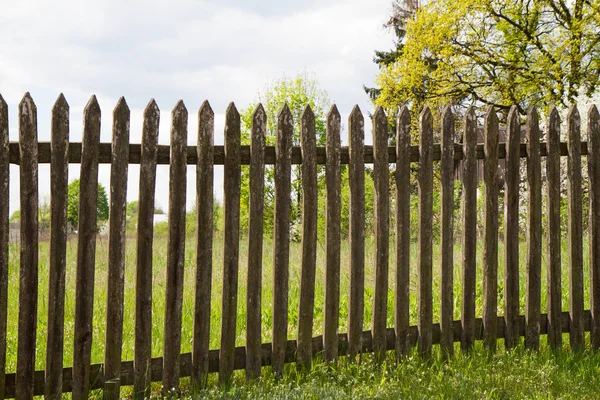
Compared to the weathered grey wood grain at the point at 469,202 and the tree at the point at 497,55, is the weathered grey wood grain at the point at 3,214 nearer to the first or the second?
the weathered grey wood grain at the point at 469,202

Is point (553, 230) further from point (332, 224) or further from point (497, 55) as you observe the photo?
point (497, 55)

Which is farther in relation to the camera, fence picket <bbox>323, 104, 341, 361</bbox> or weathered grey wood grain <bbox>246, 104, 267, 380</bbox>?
fence picket <bbox>323, 104, 341, 361</bbox>

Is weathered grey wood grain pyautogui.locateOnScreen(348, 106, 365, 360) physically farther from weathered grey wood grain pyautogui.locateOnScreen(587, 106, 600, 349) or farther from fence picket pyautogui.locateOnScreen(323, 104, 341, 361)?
weathered grey wood grain pyautogui.locateOnScreen(587, 106, 600, 349)

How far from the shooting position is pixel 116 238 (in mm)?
3838

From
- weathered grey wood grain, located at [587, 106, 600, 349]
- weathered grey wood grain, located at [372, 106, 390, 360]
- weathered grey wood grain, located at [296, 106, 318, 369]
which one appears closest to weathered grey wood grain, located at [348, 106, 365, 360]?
weathered grey wood grain, located at [372, 106, 390, 360]

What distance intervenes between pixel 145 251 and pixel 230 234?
0.57 m

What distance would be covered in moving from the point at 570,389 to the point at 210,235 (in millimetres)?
2796

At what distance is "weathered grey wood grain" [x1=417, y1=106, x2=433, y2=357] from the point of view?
4453mm

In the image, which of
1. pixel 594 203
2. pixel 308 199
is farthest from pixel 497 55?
pixel 308 199

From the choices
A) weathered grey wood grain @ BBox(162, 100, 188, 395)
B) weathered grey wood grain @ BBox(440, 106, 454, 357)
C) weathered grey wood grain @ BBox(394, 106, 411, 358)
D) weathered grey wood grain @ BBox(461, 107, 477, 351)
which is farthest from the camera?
weathered grey wood grain @ BBox(461, 107, 477, 351)

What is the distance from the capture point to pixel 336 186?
13.8 feet

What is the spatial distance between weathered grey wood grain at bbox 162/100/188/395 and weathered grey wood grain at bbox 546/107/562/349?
10.1 ft

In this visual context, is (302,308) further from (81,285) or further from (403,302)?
(81,285)

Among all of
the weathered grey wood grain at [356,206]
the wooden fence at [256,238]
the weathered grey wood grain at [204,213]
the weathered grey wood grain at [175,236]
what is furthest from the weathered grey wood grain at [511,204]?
the weathered grey wood grain at [175,236]
